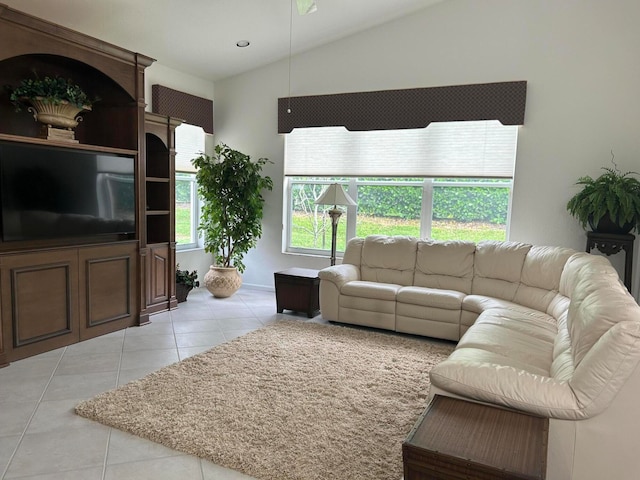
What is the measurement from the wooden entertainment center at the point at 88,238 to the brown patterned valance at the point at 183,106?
575 millimetres

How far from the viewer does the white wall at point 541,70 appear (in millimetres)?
4285

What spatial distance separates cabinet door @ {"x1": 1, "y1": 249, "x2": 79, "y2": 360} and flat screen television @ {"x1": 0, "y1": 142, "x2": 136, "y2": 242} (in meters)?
0.21

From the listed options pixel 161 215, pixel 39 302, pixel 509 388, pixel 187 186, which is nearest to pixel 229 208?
pixel 161 215

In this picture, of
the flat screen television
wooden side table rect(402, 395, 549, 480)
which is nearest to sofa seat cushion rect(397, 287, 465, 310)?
wooden side table rect(402, 395, 549, 480)

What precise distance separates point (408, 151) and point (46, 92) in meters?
3.59

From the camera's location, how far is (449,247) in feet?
15.1

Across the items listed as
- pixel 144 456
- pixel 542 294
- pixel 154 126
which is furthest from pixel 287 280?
pixel 144 456

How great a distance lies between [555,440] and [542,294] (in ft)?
7.83

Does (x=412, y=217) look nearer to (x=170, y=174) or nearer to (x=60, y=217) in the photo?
(x=170, y=174)

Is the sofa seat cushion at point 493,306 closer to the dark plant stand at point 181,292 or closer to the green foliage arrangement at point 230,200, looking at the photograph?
the green foliage arrangement at point 230,200

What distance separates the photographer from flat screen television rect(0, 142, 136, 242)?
3.39 metres

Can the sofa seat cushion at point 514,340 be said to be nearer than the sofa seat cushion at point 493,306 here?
Yes

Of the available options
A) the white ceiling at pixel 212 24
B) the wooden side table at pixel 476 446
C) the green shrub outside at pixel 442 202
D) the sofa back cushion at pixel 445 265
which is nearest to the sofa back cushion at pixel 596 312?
the wooden side table at pixel 476 446

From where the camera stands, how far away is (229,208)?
18.1 feet
